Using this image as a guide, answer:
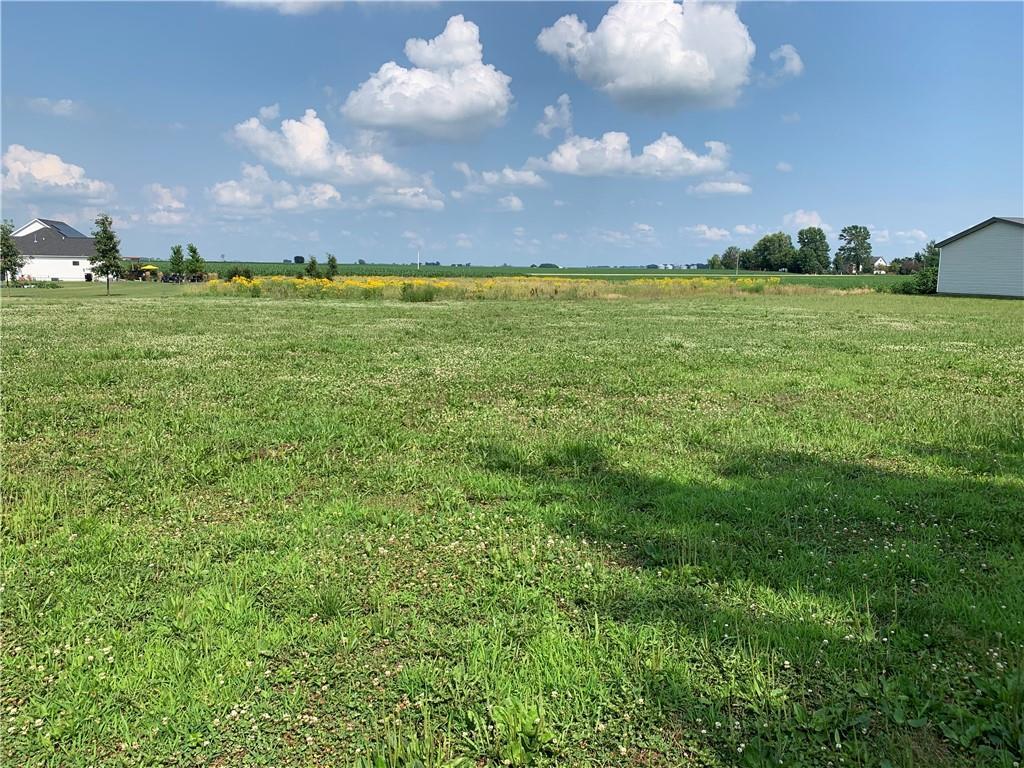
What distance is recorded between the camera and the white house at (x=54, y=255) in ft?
261

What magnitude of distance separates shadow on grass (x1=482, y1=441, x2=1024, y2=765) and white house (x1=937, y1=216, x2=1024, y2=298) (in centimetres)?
4563

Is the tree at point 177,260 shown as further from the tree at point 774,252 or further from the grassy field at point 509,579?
the tree at point 774,252

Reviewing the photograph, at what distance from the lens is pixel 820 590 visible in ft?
11.3

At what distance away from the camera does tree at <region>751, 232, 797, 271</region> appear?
130750 millimetres

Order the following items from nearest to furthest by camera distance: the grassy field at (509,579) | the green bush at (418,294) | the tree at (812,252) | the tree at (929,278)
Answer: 1. the grassy field at (509,579)
2. the green bush at (418,294)
3. the tree at (929,278)
4. the tree at (812,252)

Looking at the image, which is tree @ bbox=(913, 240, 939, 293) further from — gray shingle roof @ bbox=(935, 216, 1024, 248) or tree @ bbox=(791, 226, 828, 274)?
tree @ bbox=(791, 226, 828, 274)

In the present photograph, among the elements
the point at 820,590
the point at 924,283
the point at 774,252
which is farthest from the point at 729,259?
the point at 820,590

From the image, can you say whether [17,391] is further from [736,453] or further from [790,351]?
[790,351]

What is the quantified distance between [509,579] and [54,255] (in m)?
103

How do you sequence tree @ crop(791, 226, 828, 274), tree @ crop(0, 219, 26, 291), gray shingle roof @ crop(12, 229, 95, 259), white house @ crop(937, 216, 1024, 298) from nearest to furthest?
white house @ crop(937, 216, 1024, 298), tree @ crop(0, 219, 26, 291), gray shingle roof @ crop(12, 229, 95, 259), tree @ crop(791, 226, 828, 274)

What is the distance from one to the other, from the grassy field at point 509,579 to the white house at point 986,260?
1655 inches

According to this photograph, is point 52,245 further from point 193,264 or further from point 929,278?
point 929,278

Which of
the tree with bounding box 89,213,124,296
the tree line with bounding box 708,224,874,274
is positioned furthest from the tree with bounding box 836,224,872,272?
the tree with bounding box 89,213,124,296

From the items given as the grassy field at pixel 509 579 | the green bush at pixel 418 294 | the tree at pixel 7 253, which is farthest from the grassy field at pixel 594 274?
the grassy field at pixel 509 579
